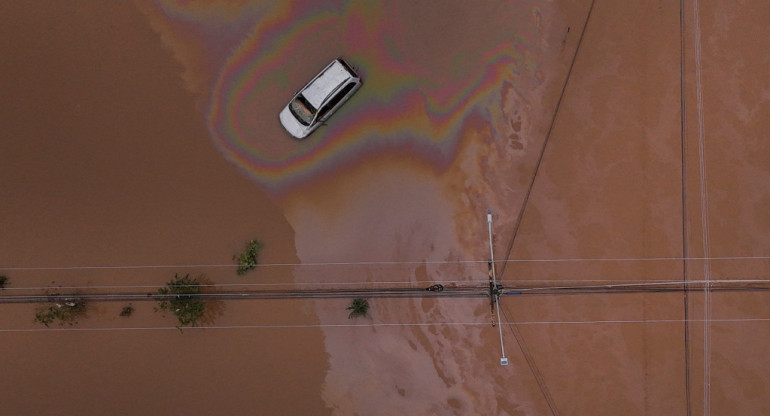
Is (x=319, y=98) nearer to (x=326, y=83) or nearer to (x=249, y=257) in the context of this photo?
(x=326, y=83)

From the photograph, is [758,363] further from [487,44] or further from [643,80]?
[487,44]

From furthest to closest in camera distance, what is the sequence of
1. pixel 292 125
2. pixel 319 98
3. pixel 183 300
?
pixel 292 125 < pixel 183 300 < pixel 319 98

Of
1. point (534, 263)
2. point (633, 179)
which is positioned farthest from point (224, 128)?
point (633, 179)

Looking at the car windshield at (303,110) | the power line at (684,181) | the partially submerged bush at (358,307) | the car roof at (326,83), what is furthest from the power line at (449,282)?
the car roof at (326,83)

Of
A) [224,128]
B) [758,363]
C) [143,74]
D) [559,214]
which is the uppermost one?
[143,74]

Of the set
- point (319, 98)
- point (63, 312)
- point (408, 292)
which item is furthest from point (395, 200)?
point (63, 312)

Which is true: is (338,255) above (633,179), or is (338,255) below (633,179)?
above
